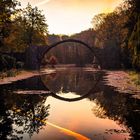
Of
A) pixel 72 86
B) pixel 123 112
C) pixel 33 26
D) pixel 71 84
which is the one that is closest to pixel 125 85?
pixel 72 86

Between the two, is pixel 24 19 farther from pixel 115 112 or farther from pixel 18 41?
pixel 115 112

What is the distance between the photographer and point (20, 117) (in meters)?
14.0

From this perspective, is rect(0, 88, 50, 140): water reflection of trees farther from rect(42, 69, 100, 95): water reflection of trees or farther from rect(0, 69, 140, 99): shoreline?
rect(42, 69, 100, 95): water reflection of trees

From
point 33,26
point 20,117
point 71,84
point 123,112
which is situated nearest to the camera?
point 20,117

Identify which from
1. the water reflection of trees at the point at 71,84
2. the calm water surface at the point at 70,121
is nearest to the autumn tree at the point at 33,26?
the water reflection of trees at the point at 71,84

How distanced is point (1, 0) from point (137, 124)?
31035 millimetres

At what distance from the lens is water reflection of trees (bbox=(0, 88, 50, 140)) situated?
11258 millimetres

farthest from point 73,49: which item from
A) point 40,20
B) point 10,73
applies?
point 10,73

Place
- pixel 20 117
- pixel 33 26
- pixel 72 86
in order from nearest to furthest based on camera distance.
A: pixel 20 117 → pixel 72 86 → pixel 33 26

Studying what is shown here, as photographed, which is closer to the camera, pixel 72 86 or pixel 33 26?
pixel 72 86

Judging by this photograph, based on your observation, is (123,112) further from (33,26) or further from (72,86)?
(33,26)

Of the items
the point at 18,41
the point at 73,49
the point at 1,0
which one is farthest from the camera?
the point at 73,49

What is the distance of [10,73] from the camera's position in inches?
1692

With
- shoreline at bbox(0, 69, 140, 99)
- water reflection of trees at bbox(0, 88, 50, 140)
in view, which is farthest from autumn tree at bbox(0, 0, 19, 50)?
water reflection of trees at bbox(0, 88, 50, 140)
